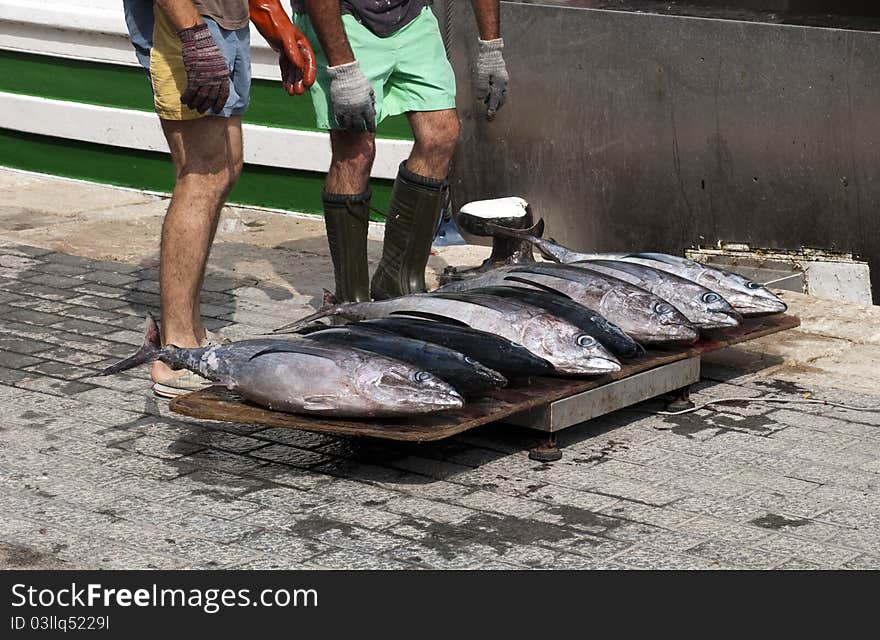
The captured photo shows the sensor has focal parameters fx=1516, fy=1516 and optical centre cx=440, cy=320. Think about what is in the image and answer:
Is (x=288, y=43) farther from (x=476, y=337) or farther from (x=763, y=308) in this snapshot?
(x=763, y=308)

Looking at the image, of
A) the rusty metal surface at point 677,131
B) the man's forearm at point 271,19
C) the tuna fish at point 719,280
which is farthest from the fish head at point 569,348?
the rusty metal surface at point 677,131

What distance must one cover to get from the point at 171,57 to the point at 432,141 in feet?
4.50

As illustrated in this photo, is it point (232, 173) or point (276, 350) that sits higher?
point (232, 173)

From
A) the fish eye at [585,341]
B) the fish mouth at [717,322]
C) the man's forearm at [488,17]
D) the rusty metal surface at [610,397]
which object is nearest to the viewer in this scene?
the rusty metal surface at [610,397]

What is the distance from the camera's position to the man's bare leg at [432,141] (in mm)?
6910

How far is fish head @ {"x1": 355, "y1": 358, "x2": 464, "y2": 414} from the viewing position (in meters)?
4.99

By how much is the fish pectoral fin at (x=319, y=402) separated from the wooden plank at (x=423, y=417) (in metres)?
0.05

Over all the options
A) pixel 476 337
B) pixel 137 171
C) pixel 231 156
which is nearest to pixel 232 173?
pixel 231 156

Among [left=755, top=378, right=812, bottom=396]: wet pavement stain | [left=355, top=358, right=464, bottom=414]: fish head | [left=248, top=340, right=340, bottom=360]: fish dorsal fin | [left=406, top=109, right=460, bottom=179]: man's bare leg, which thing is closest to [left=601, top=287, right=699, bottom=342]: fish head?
[left=755, top=378, right=812, bottom=396]: wet pavement stain

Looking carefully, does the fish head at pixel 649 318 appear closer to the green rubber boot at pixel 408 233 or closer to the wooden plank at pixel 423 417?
the wooden plank at pixel 423 417

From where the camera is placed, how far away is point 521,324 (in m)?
5.56

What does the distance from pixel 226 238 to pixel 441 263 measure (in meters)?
1.46

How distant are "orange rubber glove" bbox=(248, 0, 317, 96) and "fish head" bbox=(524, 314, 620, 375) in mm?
1631

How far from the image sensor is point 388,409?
5.00 metres
